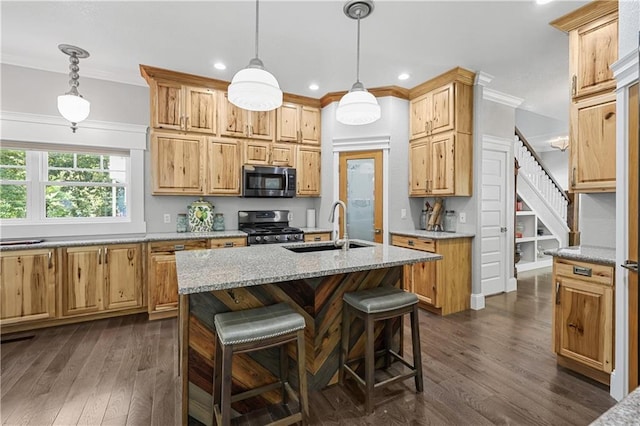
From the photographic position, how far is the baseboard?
12.2 ft

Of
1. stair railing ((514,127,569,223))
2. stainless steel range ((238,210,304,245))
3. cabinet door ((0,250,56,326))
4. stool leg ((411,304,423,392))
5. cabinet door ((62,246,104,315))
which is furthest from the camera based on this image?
stair railing ((514,127,569,223))

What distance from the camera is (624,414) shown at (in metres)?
0.55

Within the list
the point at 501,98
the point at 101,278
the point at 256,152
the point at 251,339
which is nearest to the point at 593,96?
the point at 501,98

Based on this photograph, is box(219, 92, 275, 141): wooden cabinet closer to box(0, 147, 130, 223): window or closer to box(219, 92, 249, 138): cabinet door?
box(219, 92, 249, 138): cabinet door

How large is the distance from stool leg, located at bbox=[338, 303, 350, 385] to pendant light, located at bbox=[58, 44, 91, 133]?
3.34 m

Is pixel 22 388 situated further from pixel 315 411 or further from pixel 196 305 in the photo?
pixel 315 411

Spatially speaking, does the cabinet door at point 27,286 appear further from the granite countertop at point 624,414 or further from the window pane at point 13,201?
the granite countertop at point 624,414

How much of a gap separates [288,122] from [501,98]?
10.0ft

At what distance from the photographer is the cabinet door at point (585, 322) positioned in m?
2.10

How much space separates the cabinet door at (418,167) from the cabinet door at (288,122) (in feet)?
5.65

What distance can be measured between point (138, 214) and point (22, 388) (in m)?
2.12

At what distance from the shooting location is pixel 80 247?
3199 millimetres

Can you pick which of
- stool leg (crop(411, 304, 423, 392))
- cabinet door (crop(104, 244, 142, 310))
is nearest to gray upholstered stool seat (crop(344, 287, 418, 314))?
stool leg (crop(411, 304, 423, 392))

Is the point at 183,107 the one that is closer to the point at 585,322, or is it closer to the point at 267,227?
the point at 267,227
